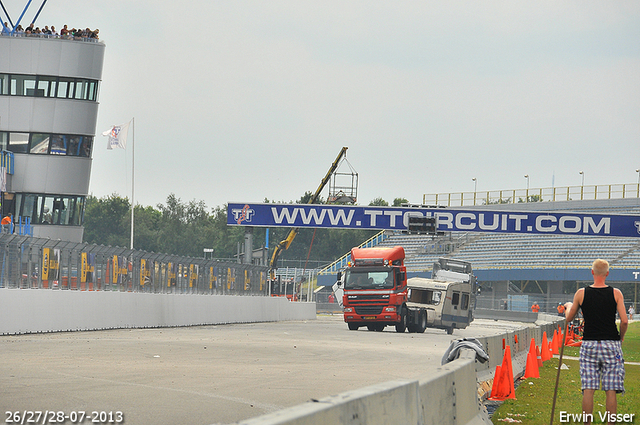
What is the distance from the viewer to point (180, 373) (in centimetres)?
1353

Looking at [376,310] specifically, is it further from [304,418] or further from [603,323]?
[304,418]

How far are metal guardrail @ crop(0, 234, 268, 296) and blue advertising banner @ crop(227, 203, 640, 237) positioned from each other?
1234 cm

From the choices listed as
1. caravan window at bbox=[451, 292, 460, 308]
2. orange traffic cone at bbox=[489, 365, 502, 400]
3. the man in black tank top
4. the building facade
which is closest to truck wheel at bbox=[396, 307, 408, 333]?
caravan window at bbox=[451, 292, 460, 308]

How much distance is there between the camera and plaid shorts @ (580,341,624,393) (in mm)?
→ 8594

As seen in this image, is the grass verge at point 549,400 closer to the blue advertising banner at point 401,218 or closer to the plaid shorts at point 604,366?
the plaid shorts at point 604,366

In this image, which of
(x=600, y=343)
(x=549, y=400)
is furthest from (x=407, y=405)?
(x=549, y=400)

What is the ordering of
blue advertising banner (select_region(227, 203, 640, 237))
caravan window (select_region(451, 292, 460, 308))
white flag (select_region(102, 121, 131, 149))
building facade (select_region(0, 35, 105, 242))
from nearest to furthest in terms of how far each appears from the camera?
caravan window (select_region(451, 292, 460, 308))
building facade (select_region(0, 35, 105, 242))
blue advertising banner (select_region(227, 203, 640, 237))
white flag (select_region(102, 121, 131, 149))

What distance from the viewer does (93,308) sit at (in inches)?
1008

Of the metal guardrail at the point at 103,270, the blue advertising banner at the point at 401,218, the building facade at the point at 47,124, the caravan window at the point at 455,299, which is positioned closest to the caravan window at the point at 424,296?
the caravan window at the point at 455,299

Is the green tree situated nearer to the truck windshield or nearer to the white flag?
the white flag

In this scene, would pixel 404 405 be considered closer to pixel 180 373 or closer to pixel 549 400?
pixel 549 400

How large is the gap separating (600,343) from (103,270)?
20.1 metres

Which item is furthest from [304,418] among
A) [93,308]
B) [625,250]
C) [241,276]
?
[625,250]

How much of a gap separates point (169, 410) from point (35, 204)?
135ft
